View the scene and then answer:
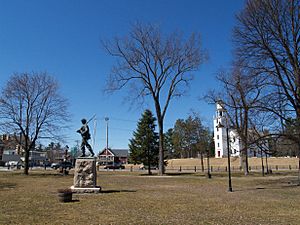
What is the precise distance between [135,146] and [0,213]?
112 feet

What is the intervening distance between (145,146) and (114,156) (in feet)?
218

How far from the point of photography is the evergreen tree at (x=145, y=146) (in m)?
43.5

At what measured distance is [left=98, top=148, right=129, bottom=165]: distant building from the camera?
345ft

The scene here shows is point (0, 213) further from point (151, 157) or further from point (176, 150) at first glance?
point (176, 150)

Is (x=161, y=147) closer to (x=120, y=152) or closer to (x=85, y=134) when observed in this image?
(x=85, y=134)

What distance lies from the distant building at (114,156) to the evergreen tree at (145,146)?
6169 cm

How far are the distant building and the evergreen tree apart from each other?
202 ft

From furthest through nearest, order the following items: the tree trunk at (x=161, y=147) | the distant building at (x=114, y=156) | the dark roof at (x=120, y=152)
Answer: the dark roof at (x=120, y=152), the distant building at (x=114, y=156), the tree trunk at (x=161, y=147)

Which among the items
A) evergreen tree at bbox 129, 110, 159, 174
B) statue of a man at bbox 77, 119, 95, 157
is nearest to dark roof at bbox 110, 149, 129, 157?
evergreen tree at bbox 129, 110, 159, 174

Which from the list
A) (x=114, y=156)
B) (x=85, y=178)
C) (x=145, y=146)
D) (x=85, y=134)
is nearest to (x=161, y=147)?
(x=145, y=146)

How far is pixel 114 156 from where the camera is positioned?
353ft

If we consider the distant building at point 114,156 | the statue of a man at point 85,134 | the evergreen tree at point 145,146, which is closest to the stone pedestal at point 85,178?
the statue of a man at point 85,134

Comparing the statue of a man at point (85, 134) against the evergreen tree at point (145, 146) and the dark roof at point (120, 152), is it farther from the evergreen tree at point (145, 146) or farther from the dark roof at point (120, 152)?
the dark roof at point (120, 152)

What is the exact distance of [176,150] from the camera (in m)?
91.6
